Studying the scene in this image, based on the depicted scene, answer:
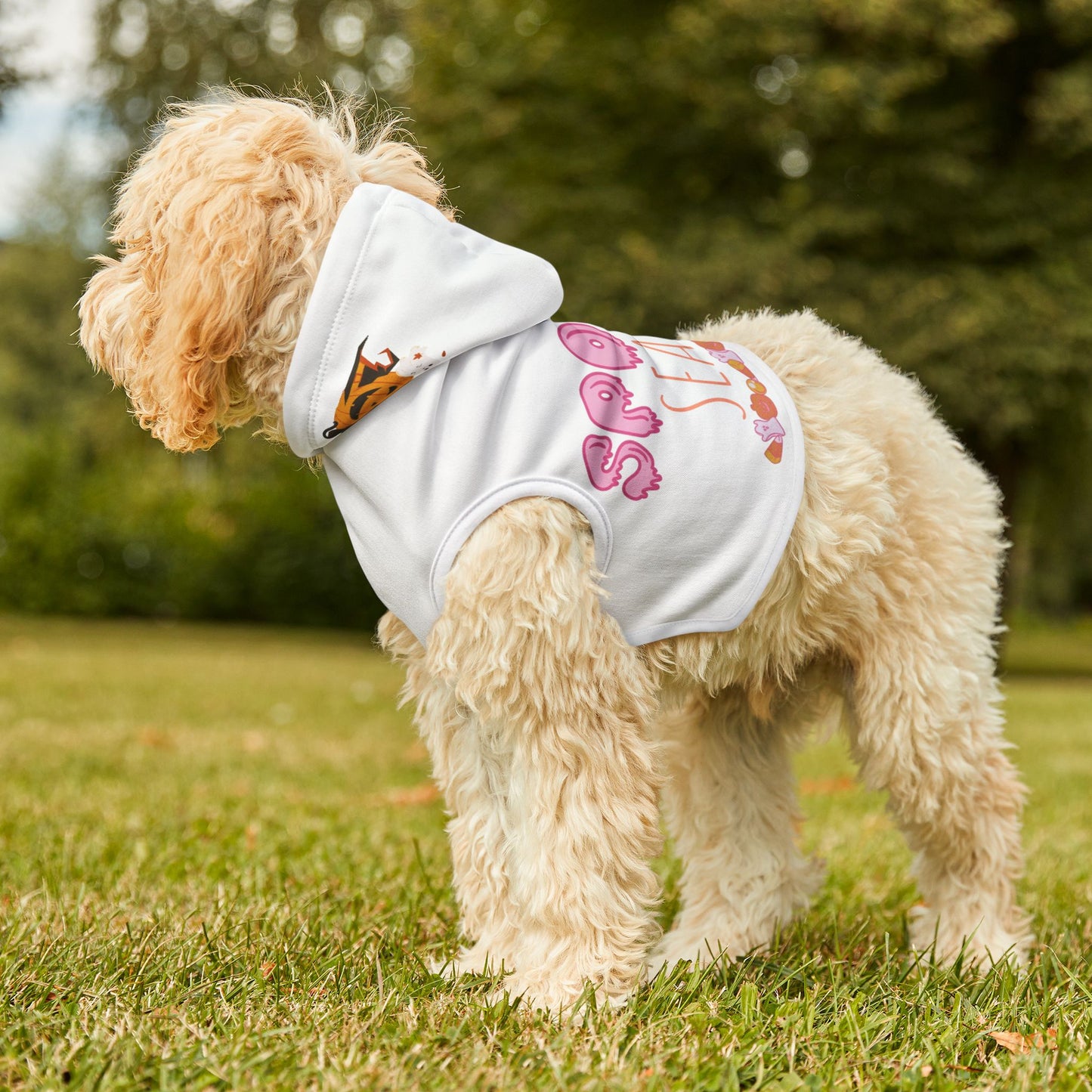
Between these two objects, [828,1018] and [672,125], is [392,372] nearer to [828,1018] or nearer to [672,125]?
[828,1018]

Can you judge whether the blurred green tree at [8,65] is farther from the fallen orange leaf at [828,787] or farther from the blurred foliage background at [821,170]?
the fallen orange leaf at [828,787]

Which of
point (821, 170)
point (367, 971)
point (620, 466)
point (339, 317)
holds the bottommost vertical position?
point (367, 971)

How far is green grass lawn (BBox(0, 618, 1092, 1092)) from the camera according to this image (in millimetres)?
2133

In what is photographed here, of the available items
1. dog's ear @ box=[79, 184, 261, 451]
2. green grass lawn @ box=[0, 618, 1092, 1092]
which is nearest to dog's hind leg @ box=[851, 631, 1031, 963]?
green grass lawn @ box=[0, 618, 1092, 1092]

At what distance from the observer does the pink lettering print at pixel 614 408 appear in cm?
249

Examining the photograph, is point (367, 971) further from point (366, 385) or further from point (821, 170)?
point (821, 170)

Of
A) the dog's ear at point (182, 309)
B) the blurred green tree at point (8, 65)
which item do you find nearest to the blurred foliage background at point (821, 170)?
the blurred green tree at point (8, 65)

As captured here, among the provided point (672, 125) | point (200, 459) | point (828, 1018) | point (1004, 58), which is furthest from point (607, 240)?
point (200, 459)

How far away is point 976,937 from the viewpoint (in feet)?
10.3

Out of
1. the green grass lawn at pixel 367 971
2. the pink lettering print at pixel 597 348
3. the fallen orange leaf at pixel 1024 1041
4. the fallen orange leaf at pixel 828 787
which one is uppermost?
the pink lettering print at pixel 597 348

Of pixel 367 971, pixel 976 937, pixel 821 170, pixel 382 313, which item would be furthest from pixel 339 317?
pixel 821 170

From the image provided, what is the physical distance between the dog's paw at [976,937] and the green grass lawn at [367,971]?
112 millimetres

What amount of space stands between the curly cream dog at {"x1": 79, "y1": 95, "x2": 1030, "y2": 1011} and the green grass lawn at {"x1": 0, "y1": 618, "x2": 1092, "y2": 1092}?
0.20 metres

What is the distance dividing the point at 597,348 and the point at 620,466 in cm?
30
